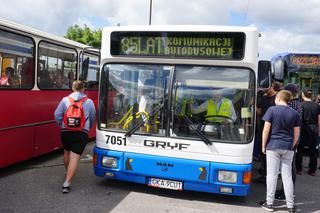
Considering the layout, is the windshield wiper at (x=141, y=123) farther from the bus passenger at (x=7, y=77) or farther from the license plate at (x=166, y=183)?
the bus passenger at (x=7, y=77)

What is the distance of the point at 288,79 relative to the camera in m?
11.6

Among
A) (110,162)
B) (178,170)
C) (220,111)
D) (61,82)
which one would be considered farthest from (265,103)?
(61,82)

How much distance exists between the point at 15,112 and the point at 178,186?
3.13m

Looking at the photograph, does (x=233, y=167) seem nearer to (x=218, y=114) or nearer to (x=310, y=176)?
(x=218, y=114)

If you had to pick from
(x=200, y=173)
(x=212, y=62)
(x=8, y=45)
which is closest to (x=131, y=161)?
A: (x=200, y=173)

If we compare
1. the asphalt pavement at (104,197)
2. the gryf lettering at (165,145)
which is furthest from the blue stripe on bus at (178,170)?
the asphalt pavement at (104,197)

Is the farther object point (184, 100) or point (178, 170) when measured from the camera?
point (184, 100)

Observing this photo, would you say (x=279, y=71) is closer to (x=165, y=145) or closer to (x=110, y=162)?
(x=165, y=145)

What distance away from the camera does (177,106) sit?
5.45m

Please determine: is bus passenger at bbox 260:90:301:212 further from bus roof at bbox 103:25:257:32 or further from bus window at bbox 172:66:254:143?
bus roof at bbox 103:25:257:32

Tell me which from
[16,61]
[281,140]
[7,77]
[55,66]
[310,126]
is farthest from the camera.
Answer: [55,66]

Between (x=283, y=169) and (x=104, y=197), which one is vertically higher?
(x=283, y=169)

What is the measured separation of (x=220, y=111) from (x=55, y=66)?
4.16m

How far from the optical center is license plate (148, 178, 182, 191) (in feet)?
17.7
